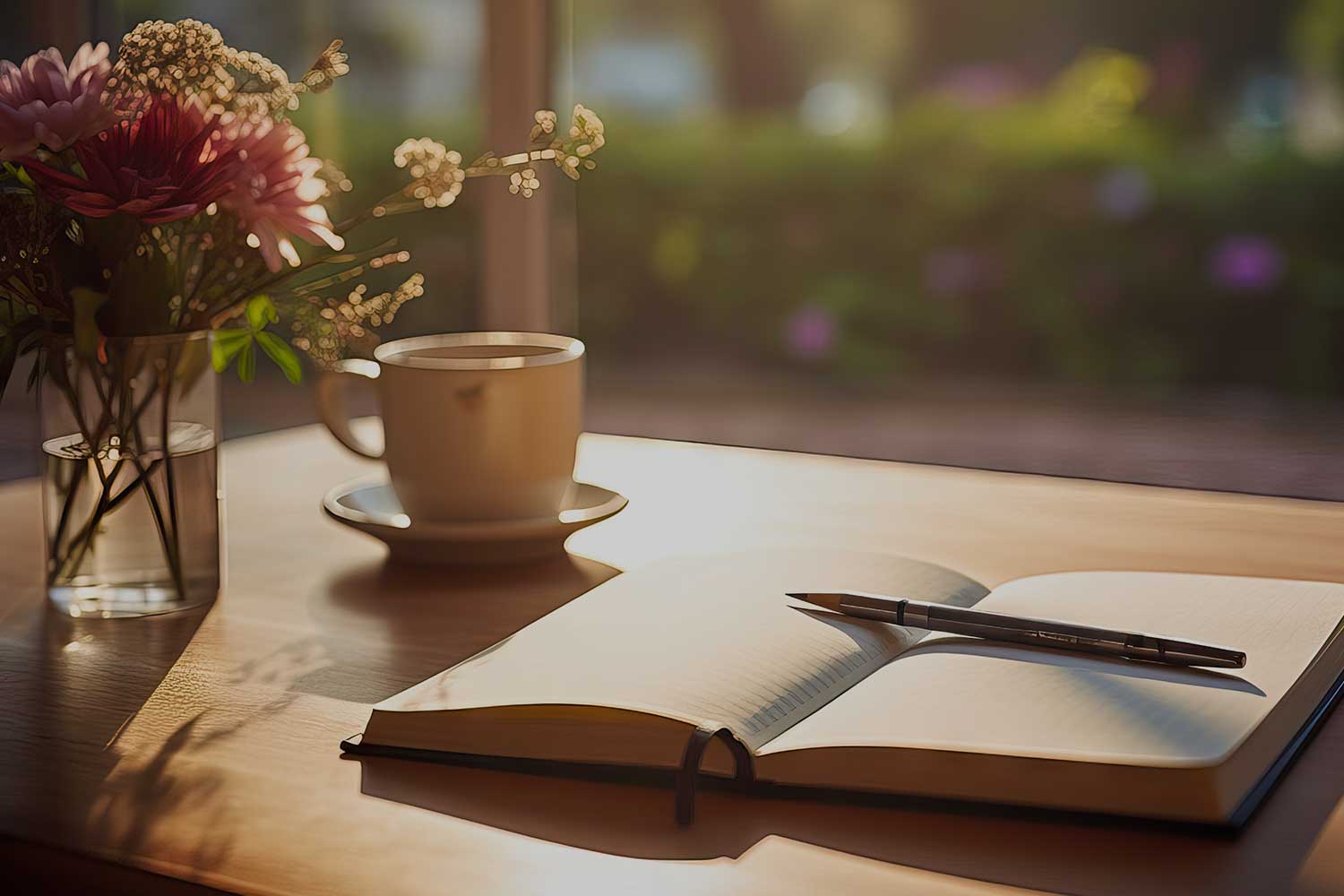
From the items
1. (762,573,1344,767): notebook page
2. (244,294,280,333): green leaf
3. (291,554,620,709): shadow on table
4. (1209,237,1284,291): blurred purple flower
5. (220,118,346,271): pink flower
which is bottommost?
(1209,237,1284,291): blurred purple flower

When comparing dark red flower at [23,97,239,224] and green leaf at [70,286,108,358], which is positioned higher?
dark red flower at [23,97,239,224]

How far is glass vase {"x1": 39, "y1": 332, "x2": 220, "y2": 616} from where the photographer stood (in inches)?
32.1

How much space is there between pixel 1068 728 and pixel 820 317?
194 inches

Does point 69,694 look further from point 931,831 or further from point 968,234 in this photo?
point 968,234

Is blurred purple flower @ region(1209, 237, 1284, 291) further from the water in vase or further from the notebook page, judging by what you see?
the water in vase

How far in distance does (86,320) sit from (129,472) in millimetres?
102

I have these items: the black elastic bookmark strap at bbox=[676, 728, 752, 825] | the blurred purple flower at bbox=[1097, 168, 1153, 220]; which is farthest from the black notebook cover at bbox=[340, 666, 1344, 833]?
the blurred purple flower at bbox=[1097, 168, 1153, 220]

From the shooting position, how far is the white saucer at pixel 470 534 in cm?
92

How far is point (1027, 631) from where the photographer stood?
68 cm

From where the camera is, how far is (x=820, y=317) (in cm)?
545

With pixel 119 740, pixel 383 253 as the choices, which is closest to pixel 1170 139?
pixel 383 253

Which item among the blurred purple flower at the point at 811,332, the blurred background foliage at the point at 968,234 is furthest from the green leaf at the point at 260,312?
the blurred purple flower at the point at 811,332

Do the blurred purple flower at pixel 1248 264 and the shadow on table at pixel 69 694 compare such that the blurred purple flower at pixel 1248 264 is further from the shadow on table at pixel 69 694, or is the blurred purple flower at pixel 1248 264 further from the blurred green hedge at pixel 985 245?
the shadow on table at pixel 69 694

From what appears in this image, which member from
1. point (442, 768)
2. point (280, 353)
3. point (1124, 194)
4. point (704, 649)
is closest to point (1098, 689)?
point (704, 649)
